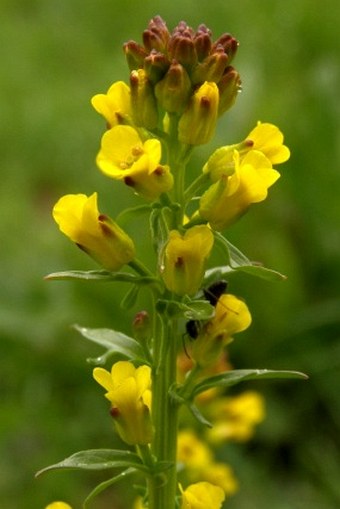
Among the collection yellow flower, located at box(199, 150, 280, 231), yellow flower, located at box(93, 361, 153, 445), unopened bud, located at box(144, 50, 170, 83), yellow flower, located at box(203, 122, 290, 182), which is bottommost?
yellow flower, located at box(93, 361, 153, 445)

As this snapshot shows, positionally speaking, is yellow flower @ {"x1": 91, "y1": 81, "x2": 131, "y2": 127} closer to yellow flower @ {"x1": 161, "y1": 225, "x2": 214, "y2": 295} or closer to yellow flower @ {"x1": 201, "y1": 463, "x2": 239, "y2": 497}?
yellow flower @ {"x1": 161, "y1": 225, "x2": 214, "y2": 295}

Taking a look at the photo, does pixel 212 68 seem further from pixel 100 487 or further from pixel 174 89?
pixel 100 487

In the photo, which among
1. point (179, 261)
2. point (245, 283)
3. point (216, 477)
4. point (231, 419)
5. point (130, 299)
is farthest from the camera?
point (245, 283)

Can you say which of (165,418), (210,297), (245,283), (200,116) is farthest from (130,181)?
(245,283)

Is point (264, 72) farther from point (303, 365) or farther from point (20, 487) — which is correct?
point (20, 487)

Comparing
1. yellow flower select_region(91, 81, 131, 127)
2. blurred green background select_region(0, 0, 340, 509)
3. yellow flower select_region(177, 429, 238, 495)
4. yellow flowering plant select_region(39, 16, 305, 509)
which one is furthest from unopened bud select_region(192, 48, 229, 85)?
blurred green background select_region(0, 0, 340, 509)

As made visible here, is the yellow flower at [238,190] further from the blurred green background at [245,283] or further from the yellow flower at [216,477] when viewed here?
the blurred green background at [245,283]
